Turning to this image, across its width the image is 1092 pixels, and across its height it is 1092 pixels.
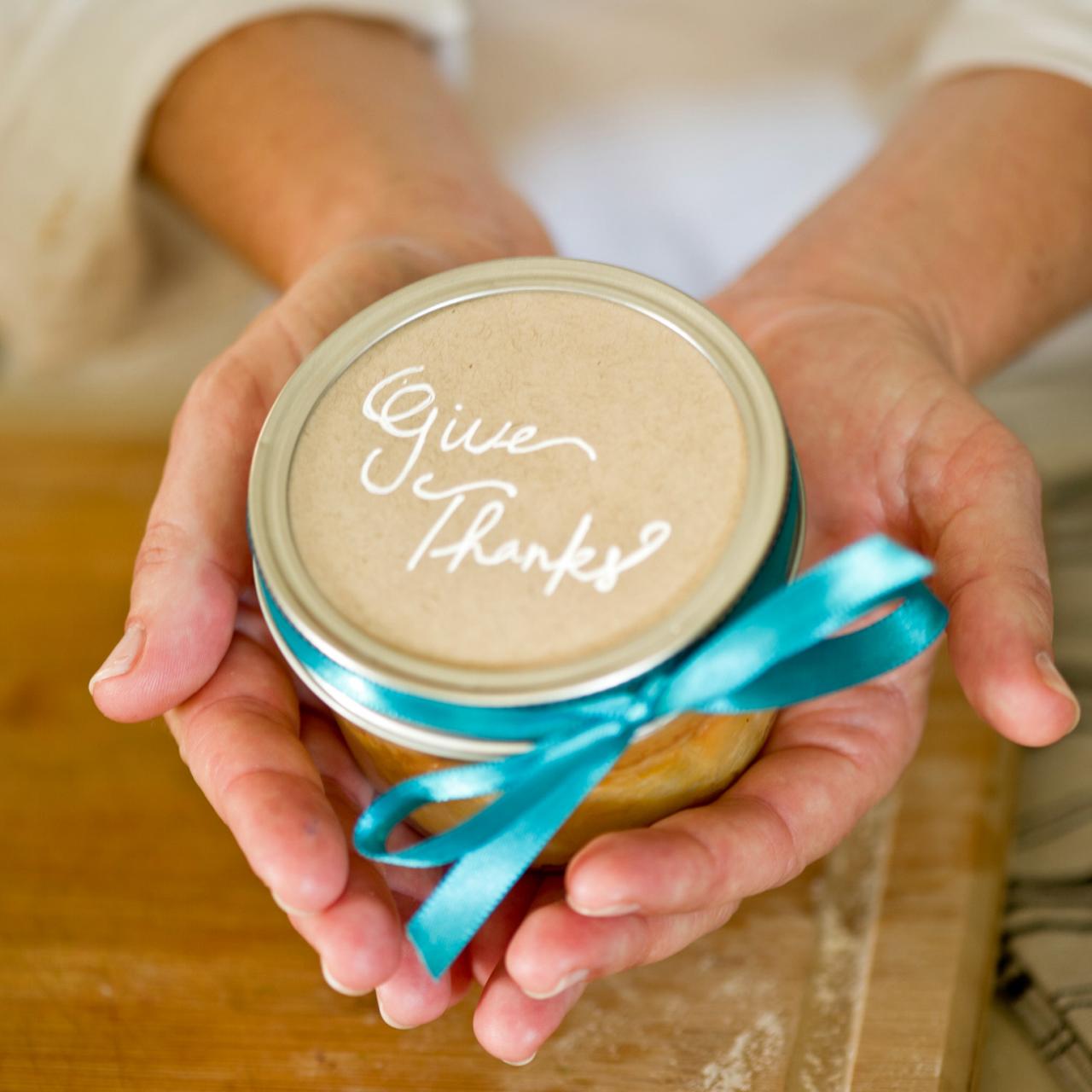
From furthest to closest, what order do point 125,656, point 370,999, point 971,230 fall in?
point 971,230
point 370,999
point 125,656

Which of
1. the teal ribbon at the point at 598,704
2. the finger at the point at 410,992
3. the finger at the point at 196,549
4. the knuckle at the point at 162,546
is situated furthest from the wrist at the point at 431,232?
the finger at the point at 410,992

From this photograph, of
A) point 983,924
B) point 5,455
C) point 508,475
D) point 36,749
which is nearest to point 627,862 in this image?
point 508,475

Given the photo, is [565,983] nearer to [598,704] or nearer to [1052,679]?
[598,704]

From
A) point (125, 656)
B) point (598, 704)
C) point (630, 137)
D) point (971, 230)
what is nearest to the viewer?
point (598, 704)

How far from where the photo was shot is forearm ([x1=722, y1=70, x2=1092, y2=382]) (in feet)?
3.16

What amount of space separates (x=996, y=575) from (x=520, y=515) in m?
0.27

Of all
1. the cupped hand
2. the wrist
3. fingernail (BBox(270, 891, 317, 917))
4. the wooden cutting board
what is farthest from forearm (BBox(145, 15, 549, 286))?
fingernail (BBox(270, 891, 317, 917))

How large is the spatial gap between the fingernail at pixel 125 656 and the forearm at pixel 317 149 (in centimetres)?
43

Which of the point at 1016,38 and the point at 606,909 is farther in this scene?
the point at 1016,38

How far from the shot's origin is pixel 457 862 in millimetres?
663

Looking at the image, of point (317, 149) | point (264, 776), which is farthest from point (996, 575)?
point (317, 149)

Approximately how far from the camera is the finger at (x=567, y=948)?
2.06 ft

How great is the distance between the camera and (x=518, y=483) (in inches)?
27.1

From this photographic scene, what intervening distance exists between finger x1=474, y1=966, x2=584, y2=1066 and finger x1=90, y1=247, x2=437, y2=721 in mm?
261
